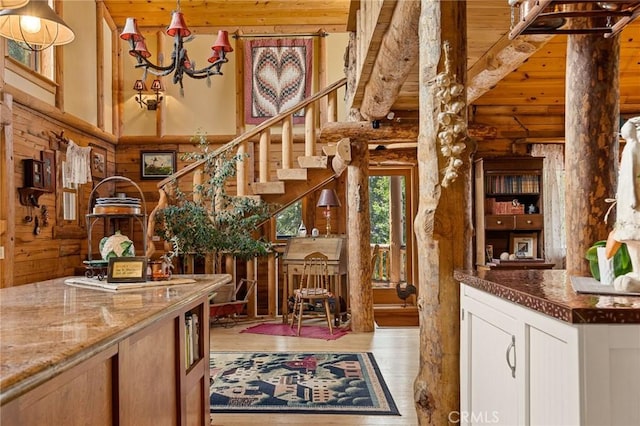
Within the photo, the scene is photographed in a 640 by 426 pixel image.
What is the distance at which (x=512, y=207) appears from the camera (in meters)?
6.29

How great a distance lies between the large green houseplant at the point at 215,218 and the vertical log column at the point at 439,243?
3928 millimetres

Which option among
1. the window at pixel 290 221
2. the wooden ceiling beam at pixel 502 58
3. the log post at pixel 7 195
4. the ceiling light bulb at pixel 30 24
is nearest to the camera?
the ceiling light bulb at pixel 30 24

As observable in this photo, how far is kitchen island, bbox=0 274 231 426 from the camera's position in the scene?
3.28ft

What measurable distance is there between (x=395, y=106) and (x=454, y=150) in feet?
11.1

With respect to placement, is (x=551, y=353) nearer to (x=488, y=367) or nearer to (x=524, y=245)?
(x=488, y=367)

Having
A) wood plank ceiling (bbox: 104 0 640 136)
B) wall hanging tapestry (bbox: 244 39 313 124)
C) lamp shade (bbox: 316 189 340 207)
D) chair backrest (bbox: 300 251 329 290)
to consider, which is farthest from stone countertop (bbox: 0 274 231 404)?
wall hanging tapestry (bbox: 244 39 313 124)

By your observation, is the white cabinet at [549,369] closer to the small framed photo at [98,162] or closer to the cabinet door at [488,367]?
the cabinet door at [488,367]

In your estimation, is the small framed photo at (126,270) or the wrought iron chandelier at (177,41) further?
the wrought iron chandelier at (177,41)

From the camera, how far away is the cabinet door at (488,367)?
163 cm

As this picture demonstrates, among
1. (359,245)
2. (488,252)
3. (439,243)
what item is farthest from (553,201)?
(439,243)

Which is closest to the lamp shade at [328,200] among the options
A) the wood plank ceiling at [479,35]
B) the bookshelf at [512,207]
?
the wood plank ceiling at [479,35]

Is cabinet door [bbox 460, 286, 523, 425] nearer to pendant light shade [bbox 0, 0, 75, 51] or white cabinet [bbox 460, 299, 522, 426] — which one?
white cabinet [bbox 460, 299, 522, 426]

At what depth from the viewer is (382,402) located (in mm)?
3521

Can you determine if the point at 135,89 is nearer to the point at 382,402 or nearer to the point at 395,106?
the point at 395,106
